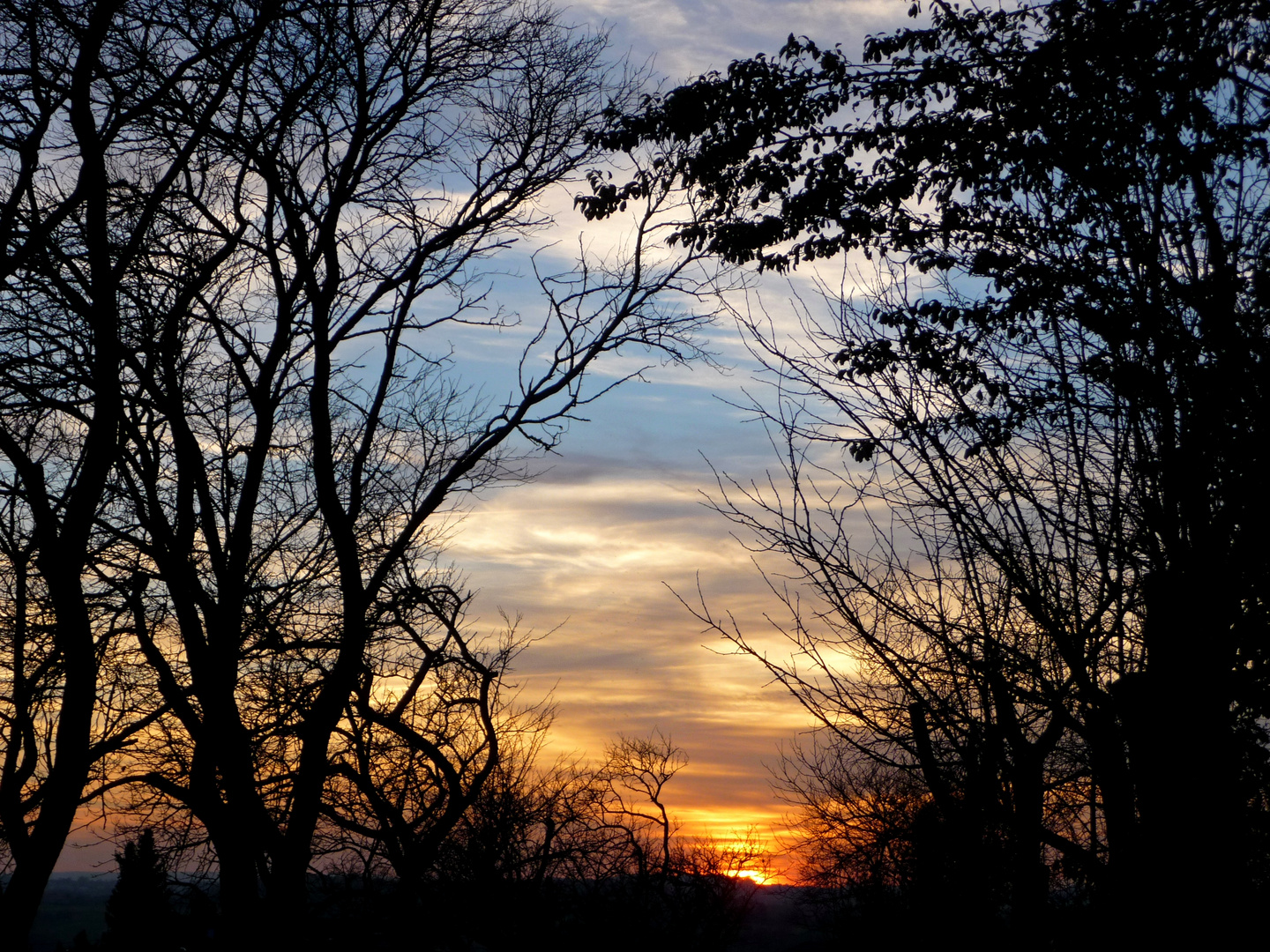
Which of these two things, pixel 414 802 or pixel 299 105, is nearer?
pixel 299 105

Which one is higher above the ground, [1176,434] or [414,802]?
[1176,434]

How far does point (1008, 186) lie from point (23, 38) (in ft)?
25.1

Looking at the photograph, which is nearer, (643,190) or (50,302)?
(643,190)

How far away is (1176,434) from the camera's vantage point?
6.66 meters

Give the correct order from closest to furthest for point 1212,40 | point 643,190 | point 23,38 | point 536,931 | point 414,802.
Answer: point 1212,40 < point 23,38 < point 643,190 < point 414,802 < point 536,931

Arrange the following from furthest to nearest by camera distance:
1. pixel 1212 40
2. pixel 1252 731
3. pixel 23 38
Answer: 1. pixel 23 38
2. pixel 1252 731
3. pixel 1212 40

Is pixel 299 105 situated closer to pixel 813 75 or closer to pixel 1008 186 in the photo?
pixel 813 75

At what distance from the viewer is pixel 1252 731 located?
23.5 feet

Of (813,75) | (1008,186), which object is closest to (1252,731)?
(1008,186)

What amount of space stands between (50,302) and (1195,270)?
9.88 meters

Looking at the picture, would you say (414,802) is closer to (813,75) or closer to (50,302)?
(50,302)

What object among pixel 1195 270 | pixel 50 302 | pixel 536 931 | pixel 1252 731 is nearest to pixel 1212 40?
pixel 1195 270

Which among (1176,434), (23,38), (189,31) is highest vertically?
(189,31)

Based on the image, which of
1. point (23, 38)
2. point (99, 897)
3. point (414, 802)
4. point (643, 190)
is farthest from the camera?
point (99, 897)
